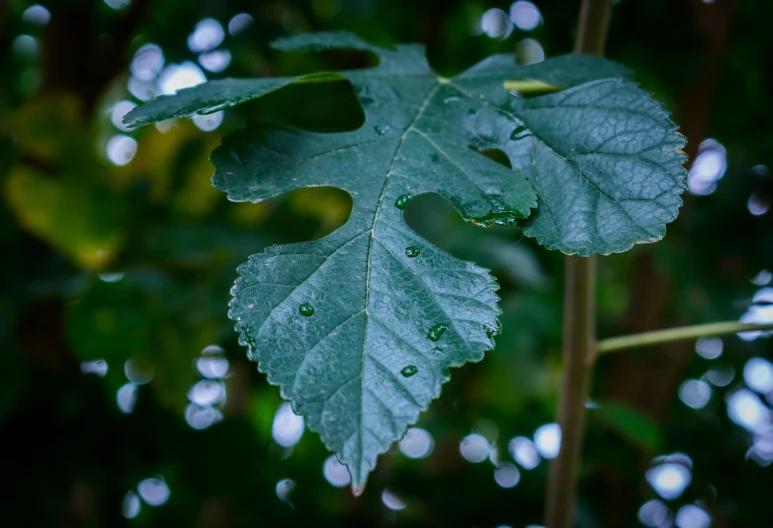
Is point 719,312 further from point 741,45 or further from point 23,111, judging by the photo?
point 23,111

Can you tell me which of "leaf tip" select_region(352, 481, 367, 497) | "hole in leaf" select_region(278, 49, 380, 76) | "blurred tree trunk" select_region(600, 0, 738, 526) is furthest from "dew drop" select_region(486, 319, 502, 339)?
"hole in leaf" select_region(278, 49, 380, 76)

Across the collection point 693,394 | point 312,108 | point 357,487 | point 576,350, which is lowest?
point 693,394

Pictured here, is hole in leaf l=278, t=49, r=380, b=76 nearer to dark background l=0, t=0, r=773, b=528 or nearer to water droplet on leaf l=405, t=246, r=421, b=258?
dark background l=0, t=0, r=773, b=528

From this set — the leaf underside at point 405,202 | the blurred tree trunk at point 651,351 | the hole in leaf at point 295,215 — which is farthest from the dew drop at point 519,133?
the blurred tree trunk at point 651,351

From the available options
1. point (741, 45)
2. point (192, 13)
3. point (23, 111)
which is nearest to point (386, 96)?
point (192, 13)

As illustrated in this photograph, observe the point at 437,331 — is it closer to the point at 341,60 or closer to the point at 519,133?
the point at 519,133

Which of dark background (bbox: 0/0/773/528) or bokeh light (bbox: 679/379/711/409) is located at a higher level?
dark background (bbox: 0/0/773/528)

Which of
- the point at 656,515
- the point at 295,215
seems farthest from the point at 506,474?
the point at 295,215
